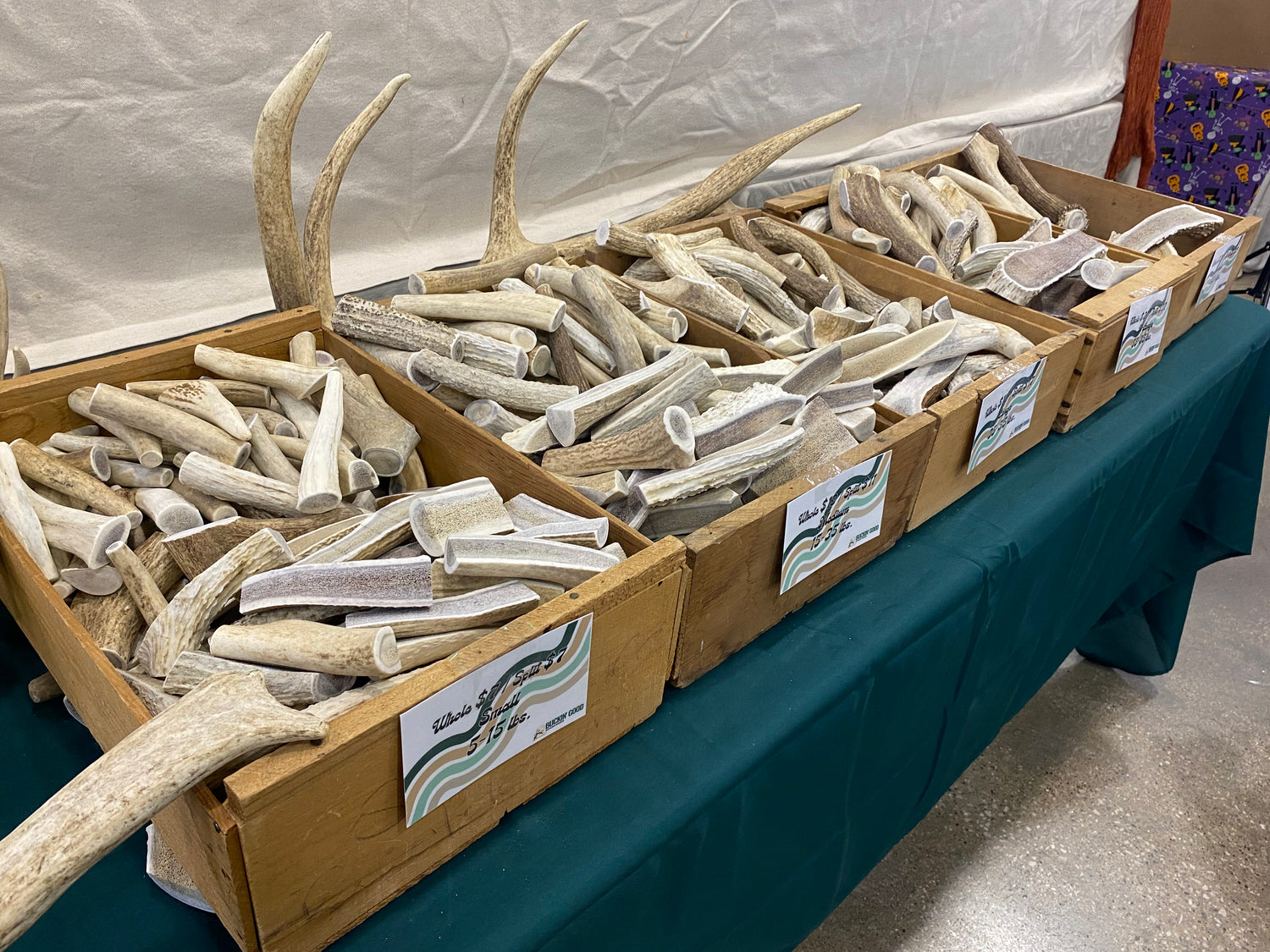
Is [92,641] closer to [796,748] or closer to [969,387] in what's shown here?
[796,748]

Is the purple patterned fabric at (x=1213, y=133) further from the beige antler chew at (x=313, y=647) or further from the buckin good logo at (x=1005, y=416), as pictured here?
the beige antler chew at (x=313, y=647)

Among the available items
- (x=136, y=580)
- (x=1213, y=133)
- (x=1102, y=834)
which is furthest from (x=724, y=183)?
(x=1213, y=133)

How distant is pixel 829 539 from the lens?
3.13 ft

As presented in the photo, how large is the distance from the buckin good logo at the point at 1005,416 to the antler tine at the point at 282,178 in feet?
2.97

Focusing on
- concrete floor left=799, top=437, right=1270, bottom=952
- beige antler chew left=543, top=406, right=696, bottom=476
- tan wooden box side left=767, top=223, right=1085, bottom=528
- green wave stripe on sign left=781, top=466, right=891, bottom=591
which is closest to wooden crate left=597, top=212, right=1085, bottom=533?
tan wooden box side left=767, top=223, right=1085, bottom=528

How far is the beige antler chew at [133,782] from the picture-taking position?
46 cm

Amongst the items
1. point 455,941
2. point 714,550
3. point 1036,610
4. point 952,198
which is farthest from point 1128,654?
point 455,941

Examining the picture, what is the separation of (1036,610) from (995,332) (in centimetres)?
42

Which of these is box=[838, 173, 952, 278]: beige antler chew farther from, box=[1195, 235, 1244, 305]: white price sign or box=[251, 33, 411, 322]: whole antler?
box=[251, 33, 411, 322]: whole antler

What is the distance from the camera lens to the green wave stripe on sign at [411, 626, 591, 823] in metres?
0.64

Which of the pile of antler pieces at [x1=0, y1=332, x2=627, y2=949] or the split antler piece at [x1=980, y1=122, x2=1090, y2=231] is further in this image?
the split antler piece at [x1=980, y1=122, x2=1090, y2=231]

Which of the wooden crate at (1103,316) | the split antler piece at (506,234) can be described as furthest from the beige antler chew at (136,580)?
the wooden crate at (1103,316)

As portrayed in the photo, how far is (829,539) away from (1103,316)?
26.3 inches

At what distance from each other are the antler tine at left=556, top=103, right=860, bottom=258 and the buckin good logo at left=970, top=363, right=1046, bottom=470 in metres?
0.72
